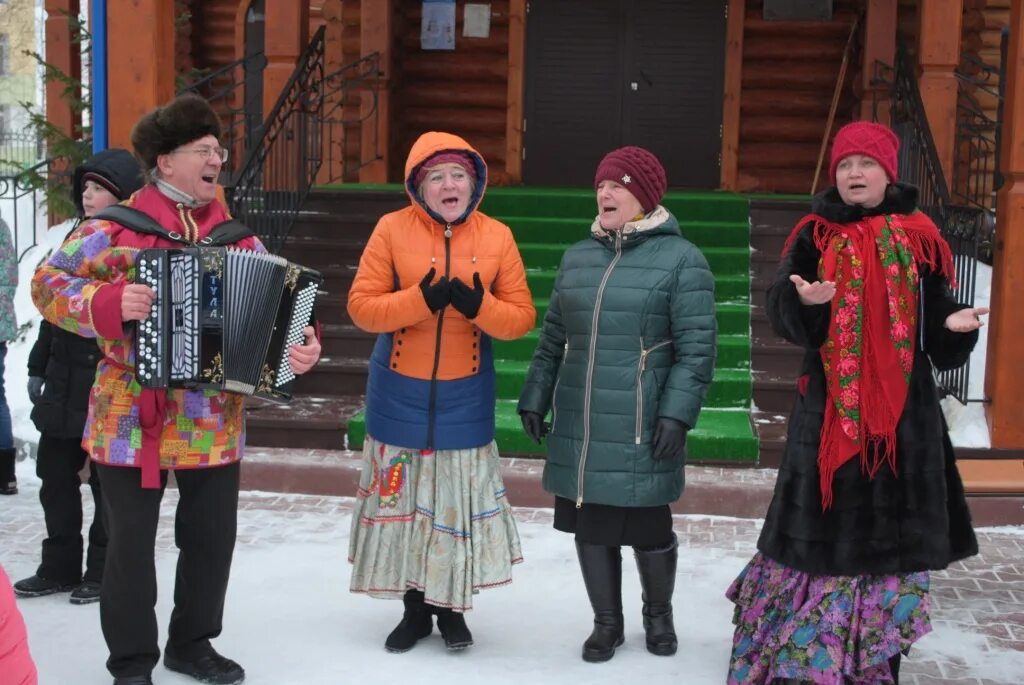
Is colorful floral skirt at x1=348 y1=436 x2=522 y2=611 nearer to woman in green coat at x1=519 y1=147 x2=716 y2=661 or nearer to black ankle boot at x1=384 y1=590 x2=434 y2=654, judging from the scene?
black ankle boot at x1=384 y1=590 x2=434 y2=654

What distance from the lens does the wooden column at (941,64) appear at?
347 inches

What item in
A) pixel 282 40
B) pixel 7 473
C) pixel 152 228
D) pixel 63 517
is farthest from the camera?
pixel 282 40

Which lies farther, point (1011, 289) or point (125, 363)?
point (1011, 289)

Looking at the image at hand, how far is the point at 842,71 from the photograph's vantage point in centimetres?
1047

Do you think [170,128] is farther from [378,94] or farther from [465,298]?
[378,94]

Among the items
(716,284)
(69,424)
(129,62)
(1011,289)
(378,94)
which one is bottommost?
(69,424)

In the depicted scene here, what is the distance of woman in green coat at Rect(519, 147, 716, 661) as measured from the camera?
Answer: 13.4ft

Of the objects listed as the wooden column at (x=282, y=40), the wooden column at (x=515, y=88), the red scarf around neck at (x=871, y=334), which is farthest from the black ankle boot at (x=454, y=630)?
the wooden column at (x=515, y=88)

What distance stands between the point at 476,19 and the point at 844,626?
809cm

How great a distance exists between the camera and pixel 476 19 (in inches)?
434

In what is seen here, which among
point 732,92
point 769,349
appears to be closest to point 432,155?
point 769,349

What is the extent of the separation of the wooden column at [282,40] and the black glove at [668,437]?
5.67 metres

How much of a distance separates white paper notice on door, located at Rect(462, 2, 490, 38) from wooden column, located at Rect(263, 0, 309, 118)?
6.47ft

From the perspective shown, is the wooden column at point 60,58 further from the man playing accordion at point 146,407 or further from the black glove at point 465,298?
the black glove at point 465,298
